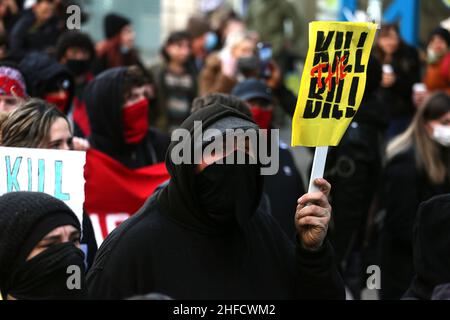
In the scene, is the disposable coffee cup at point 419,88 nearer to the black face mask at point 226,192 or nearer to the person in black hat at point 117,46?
the person in black hat at point 117,46

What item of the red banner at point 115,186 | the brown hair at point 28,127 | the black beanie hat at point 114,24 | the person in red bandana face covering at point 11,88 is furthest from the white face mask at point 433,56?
the brown hair at point 28,127

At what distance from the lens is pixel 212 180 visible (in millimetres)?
3762

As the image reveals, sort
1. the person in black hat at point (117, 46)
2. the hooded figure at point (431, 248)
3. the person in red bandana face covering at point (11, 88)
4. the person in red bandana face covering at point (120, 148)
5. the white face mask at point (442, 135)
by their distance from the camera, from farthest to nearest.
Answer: the person in black hat at point (117, 46) → the white face mask at point (442, 135) → the person in red bandana face covering at point (120, 148) → the person in red bandana face covering at point (11, 88) → the hooded figure at point (431, 248)

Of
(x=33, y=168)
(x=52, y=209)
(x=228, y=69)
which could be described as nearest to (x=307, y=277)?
(x=52, y=209)

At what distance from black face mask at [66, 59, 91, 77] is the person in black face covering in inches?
213

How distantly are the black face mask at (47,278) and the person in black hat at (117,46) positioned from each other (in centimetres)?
712

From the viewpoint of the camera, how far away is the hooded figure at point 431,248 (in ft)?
13.6

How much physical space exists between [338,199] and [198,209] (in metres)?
4.05

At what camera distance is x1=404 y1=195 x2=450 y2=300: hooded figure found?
13.6 ft

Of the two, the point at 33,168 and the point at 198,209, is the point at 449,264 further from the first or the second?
the point at 33,168

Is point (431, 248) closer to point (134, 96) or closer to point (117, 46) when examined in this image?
point (134, 96)

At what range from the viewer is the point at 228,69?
10.1 metres

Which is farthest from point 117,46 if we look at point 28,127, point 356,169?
point 28,127

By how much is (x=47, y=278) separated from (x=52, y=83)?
12.8 feet
